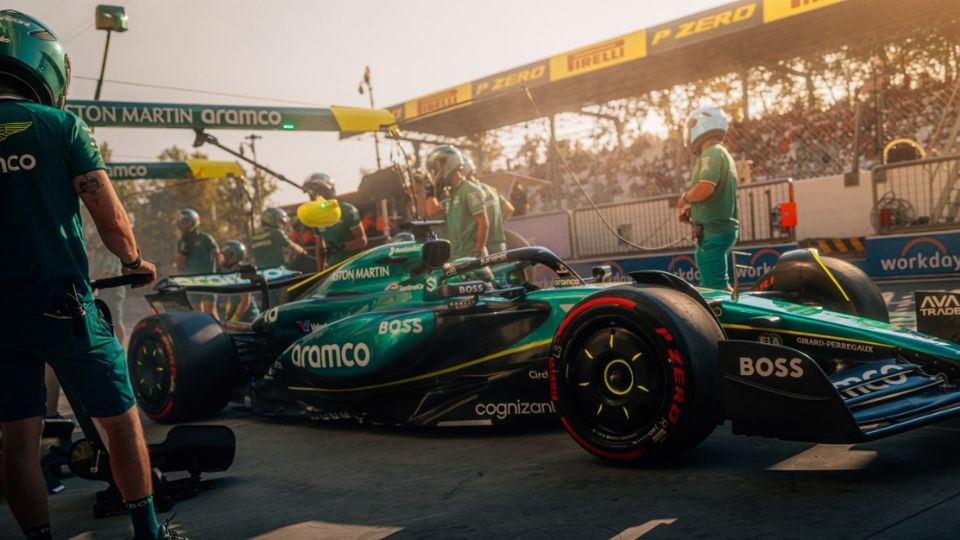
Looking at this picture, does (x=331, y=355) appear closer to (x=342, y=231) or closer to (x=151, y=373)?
(x=151, y=373)

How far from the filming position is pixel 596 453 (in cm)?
352

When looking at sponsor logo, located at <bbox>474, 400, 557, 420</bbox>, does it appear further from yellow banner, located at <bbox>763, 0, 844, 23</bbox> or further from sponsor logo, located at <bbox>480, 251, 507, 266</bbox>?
yellow banner, located at <bbox>763, 0, 844, 23</bbox>

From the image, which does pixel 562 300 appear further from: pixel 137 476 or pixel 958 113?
pixel 958 113

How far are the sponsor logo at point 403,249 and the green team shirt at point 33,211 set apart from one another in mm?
3058

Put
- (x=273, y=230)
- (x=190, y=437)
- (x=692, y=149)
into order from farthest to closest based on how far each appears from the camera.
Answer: (x=273, y=230), (x=692, y=149), (x=190, y=437)

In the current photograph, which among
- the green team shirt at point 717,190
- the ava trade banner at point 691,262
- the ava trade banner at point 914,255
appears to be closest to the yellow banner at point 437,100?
the ava trade banner at point 691,262

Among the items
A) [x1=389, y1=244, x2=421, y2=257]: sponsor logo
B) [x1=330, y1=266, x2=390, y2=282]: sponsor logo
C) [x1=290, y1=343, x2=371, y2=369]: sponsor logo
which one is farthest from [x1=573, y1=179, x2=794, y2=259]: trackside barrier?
[x1=290, y1=343, x2=371, y2=369]: sponsor logo

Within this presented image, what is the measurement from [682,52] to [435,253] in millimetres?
12242

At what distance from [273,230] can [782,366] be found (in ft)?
29.9

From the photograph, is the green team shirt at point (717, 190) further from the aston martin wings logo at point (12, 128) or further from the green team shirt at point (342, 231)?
the aston martin wings logo at point (12, 128)

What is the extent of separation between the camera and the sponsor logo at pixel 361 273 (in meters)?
5.70

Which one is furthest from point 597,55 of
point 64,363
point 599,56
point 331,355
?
point 64,363

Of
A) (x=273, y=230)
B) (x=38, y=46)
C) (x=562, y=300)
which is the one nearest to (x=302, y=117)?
(x=273, y=230)

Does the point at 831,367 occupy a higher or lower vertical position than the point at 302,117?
lower
